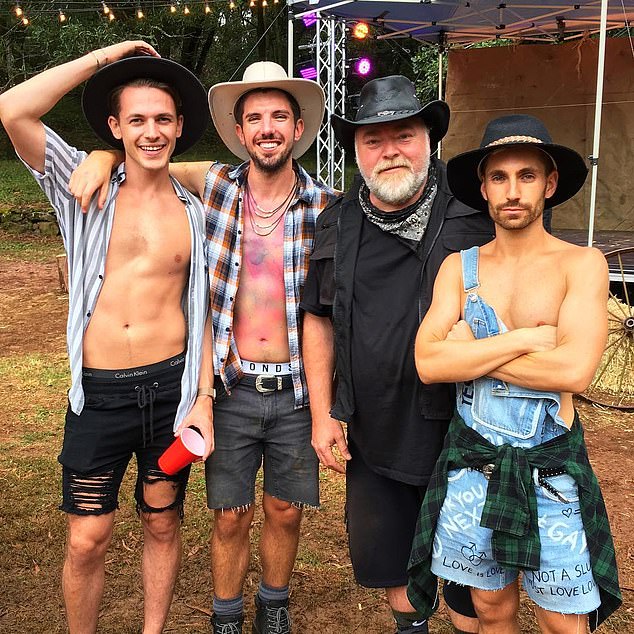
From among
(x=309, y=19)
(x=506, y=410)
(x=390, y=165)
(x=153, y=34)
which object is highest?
(x=153, y=34)

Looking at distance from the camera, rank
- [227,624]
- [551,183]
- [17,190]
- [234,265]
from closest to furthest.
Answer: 1. [551,183]
2. [234,265]
3. [227,624]
4. [17,190]

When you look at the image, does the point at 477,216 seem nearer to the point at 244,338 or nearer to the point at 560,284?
the point at 560,284

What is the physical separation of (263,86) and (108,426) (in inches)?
58.9

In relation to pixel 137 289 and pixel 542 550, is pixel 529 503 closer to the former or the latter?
pixel 542 550

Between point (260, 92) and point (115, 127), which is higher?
point (260, 92)

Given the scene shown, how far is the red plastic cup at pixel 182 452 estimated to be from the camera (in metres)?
2.77

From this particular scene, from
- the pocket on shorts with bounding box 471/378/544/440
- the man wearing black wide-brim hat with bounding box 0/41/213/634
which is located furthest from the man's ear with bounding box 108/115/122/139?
the pocket on shorts with bounding box 471/378/544/440

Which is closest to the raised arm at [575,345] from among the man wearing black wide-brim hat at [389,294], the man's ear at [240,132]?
the man wearing black wide-brim hat at [389,294]

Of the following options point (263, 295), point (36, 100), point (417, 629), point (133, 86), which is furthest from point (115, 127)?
point (417, 629)

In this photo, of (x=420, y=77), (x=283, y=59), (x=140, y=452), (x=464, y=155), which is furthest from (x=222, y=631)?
(x=283, y=59)

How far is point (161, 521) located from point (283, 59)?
79.4ft

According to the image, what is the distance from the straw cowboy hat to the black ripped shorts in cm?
110

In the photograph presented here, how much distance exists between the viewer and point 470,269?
7.91ft

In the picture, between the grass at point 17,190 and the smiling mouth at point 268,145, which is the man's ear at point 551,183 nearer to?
the smiling mouth at point 268,145
